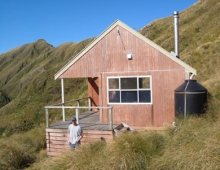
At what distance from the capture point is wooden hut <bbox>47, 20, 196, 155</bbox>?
509 inches

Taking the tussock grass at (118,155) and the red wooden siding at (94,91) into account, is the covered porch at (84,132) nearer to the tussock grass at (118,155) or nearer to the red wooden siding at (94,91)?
the tussock grass at (118,155)

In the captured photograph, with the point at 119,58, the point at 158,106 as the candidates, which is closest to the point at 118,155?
the point at 158,106

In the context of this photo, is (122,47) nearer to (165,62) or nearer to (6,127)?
(165,62)

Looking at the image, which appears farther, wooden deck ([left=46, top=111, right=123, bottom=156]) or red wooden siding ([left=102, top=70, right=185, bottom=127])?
red wooden siding ([left=102, top=70, right=185, bottom=127])

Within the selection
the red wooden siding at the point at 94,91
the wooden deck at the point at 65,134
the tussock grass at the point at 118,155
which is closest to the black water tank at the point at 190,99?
the wooden deck at the point at 65,134

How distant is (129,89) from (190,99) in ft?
9.39

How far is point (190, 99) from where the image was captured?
12.0 m

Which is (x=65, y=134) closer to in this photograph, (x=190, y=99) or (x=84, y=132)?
(x=84, y=132)

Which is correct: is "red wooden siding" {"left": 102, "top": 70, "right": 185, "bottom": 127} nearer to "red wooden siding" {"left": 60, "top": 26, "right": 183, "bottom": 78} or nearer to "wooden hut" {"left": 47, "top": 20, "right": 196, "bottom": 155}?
"wooden hut" {"left": 47, "top": 20, "right": 196, "bottom": 155}

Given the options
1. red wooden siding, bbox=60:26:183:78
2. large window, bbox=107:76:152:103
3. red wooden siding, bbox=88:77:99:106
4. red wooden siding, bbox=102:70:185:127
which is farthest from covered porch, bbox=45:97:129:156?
red wooden siding, bbox=88:77:99:106

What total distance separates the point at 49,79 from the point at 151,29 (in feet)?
175

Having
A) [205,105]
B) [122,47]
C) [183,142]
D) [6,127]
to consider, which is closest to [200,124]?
[183,142]

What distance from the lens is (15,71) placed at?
186875mm

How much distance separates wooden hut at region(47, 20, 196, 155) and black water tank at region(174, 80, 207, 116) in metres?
0.67
